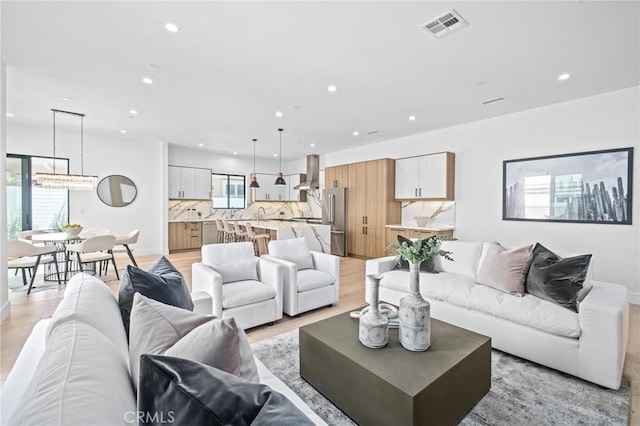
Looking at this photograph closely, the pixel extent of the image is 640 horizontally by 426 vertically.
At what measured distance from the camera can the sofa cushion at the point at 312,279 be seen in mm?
3316

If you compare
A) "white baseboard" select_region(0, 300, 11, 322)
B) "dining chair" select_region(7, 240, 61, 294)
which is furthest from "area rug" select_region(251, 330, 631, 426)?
"dining chair" select_region(7, 240, 61, 294)

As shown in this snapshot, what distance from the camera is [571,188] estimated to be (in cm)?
429

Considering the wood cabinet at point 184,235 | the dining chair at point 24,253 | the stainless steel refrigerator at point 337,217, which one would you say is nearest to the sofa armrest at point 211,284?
the dining chair at point 24,253

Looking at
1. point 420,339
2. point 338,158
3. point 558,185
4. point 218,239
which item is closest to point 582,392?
point 420,339

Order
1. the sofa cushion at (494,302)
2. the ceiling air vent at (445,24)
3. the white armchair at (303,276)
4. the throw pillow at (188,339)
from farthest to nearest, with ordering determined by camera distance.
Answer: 1. the white armchair at (303,276)
2. the ceiling air vent at (445,24)
3. the sofa cushion at (494,302)
4. the throw pillow at (188,339)

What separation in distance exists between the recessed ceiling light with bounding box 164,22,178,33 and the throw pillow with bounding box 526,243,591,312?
12.9 ft

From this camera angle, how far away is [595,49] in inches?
114

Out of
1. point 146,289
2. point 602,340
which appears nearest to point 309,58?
point 146,289

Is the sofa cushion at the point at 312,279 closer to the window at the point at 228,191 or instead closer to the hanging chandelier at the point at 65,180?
the hanging chandelier at the point at 65,180

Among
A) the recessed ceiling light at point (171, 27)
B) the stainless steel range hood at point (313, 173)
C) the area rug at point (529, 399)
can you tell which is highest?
the recessed ceiling light at point (171, 27)

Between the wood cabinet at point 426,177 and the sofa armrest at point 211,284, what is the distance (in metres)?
4.64

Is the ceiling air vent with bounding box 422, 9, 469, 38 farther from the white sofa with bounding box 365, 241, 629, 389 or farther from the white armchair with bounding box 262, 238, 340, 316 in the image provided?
the white armchair with bounding box 262, 238, 340, 316

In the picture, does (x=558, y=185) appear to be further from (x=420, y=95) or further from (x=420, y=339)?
(x=420, y=339)

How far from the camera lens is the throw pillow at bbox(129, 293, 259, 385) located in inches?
35.9
